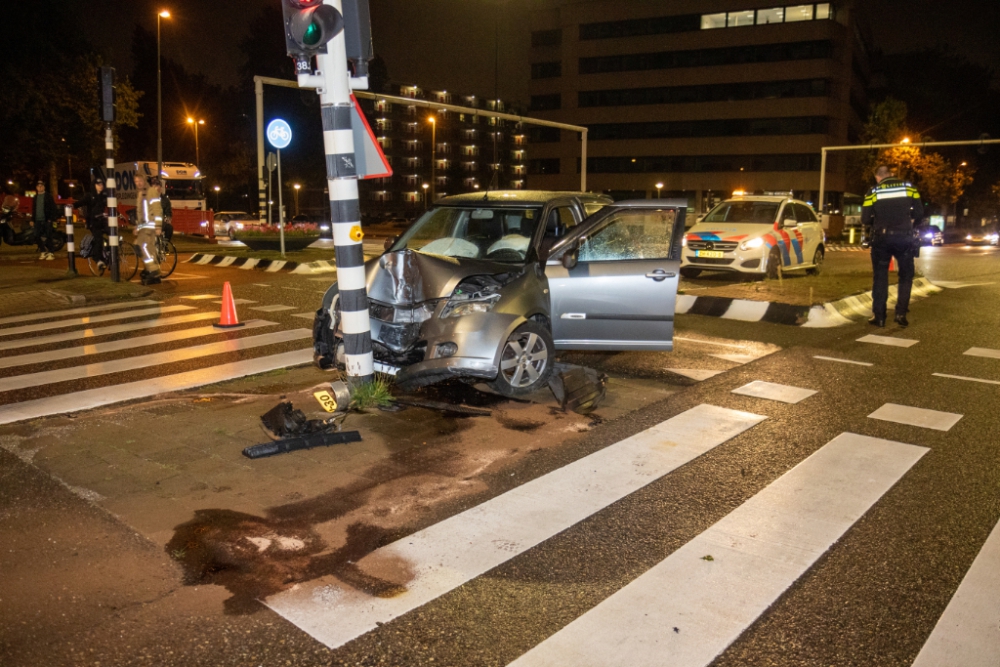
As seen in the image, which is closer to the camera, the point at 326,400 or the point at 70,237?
the point at 326,400

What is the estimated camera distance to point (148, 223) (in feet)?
48.8

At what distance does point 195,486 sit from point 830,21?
7251 centimetres

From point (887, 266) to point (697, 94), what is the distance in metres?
66.8

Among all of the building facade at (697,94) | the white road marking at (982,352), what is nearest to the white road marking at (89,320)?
the white road marking at (982,352)

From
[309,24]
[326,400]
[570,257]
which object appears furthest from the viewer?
[570,257]

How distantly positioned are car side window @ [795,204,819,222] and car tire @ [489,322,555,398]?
42.1ft

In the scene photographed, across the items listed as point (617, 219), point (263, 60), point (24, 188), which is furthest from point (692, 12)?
point (617, 219)

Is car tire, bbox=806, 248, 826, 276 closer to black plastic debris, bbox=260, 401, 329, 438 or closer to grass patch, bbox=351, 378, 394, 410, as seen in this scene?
grass patch, bbox=351, 378, 394, 410

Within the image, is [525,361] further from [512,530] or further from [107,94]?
[107,94]

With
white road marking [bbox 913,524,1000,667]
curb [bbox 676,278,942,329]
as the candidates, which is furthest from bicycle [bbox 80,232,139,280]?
white road marking [bbox 913,524,1000,667]

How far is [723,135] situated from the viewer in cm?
7269

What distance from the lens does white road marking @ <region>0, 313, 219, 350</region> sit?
988 centimetres

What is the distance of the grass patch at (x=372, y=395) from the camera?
6.43 meters

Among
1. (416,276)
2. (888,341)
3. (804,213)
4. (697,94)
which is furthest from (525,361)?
(697,94)
